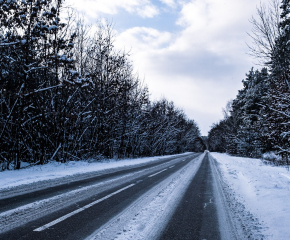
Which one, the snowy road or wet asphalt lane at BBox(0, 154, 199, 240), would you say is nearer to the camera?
wet asphalt lane at BBox(0, 154, 199, 240)

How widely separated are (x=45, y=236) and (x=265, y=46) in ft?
35.5

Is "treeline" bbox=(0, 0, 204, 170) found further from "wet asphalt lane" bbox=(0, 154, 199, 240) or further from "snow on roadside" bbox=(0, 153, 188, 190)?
"wet asphalt lane" bbox=(0, 154, 199, 240)

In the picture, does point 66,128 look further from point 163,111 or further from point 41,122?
point 163,111

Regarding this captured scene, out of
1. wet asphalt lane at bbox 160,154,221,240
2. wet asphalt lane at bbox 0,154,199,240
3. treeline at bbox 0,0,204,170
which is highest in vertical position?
treeline at bbox 0,0,204,170

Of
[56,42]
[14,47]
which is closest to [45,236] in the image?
[14,47]

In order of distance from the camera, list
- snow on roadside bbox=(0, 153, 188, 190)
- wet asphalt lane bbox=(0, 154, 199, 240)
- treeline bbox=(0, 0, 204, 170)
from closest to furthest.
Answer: wet asphalt lane bbox=(0, 154, 199, 240) < snow on roadside bbox=(0, 153, 188, 190) < treeline bbox=(0, 0, 204, 170)

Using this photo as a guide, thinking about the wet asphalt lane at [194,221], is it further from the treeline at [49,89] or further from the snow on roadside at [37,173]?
the treeline at [49,89]

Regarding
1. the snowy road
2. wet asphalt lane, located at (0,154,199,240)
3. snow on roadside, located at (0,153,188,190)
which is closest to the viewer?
wet asphalt lane, located at (0,154,199,240)

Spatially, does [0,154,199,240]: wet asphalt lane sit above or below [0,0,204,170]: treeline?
below

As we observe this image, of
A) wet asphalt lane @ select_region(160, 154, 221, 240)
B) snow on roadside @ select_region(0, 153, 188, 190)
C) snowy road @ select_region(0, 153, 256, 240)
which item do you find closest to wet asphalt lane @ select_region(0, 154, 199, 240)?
snowy road @ select_region(0, 153, 256, 240)

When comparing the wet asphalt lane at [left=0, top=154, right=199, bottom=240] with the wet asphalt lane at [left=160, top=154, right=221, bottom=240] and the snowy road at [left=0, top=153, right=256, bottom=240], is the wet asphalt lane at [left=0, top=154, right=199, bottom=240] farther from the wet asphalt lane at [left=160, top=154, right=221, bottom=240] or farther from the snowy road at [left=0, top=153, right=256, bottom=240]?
the wet asphalt lane at [left=160, top=154, right=221, bottom=240]

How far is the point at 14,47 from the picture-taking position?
1019cm

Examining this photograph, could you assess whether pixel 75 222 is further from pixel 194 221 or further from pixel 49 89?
pixel 49 89

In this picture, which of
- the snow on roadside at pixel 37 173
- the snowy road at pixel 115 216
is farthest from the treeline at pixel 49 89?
the snowy road at pixel 115 216
